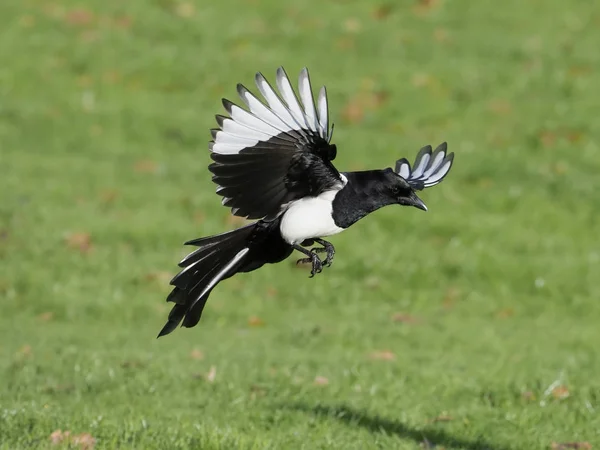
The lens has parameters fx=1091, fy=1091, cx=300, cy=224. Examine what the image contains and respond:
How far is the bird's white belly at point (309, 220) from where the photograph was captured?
4.91m

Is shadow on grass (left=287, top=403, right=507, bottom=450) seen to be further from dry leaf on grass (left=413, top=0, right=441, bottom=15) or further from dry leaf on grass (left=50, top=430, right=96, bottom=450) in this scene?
dry leaf on grass (left=413, top=0, right=441, bottom=15)

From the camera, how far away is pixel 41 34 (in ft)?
52.5

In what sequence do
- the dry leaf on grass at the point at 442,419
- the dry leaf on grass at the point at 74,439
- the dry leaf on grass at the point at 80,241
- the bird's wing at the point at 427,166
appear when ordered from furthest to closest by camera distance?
the dry leaf on grass at the point at 80,241
the dry leaf on grass at the point at 442,419
the bird's wing at the point at 427,166
the dry leaf on grass at the point at 74,439

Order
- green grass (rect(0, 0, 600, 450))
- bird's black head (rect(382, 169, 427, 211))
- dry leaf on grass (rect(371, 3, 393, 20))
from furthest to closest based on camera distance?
dry leaf on grass (rect(371, 3, 393, 20)) → green grass (rect(0, 0, 600, 450)) → bird's black head (rect(382, 169, 427, 211))

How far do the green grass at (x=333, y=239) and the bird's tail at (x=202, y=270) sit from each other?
2.32 ft

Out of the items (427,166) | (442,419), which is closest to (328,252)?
(427,166)

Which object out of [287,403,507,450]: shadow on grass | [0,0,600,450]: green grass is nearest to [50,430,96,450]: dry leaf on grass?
[0,0,600,450]: green grass

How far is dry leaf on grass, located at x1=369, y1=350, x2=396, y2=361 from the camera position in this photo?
8.66 m

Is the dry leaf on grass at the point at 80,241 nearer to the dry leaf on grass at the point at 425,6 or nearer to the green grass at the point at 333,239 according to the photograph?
the green grass at the point at 333,239

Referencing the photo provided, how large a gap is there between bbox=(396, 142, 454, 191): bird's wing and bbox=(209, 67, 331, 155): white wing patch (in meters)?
1.05

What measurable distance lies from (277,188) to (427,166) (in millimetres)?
1125

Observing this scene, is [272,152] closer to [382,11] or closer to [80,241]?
[80,241]

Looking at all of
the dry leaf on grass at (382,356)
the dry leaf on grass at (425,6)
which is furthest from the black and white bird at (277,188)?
the dry leaf on grass at (425,6)

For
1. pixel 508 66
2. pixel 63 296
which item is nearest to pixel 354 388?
pixel 63 296
